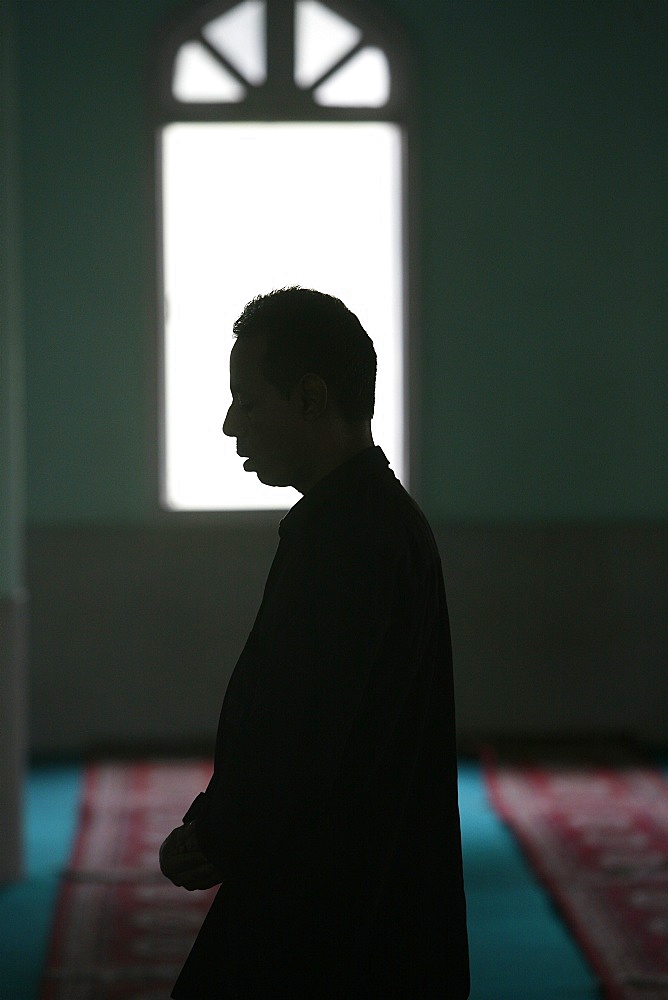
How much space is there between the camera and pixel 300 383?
1450mm

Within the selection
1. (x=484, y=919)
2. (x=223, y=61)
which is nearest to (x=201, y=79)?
(x=223, y=61)

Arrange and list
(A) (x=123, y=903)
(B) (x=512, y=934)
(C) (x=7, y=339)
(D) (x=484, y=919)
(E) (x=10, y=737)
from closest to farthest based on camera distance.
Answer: (B) (x=512, y=934), (D) (x=484, y=919), (A) (x=123, y=903), (E) (x=10, y=737), (C) (x=7, y=339)

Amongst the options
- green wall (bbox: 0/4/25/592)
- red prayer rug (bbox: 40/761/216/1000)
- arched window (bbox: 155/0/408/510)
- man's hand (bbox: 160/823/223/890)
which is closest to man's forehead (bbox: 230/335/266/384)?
man's hand (bbox: 160/823/223/890)

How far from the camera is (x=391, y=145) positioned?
6246mm

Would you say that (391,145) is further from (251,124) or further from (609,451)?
(609,451)

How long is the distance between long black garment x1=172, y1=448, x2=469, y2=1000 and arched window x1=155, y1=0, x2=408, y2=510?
4.65m

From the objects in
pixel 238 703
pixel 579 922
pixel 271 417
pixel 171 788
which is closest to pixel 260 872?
pixel 238 703

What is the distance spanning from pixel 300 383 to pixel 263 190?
4.97 m

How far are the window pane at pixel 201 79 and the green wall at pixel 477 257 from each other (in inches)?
7.1

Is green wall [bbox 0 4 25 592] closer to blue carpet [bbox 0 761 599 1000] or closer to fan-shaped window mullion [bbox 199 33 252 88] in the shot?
blue carpet [bbox 0 761 599 1000]

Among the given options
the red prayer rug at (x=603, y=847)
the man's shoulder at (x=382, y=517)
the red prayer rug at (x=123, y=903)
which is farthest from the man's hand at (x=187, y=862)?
the red prayer rug at (x=603, y=847)

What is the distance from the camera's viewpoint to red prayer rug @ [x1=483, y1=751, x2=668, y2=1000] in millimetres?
3521

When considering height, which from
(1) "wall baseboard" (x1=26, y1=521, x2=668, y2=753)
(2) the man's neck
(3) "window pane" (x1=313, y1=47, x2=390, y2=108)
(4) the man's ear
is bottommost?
(1) "wall baseboard" (x1=26, y1=521, x2=668, y2=753)

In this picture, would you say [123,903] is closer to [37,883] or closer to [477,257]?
[37,883]
